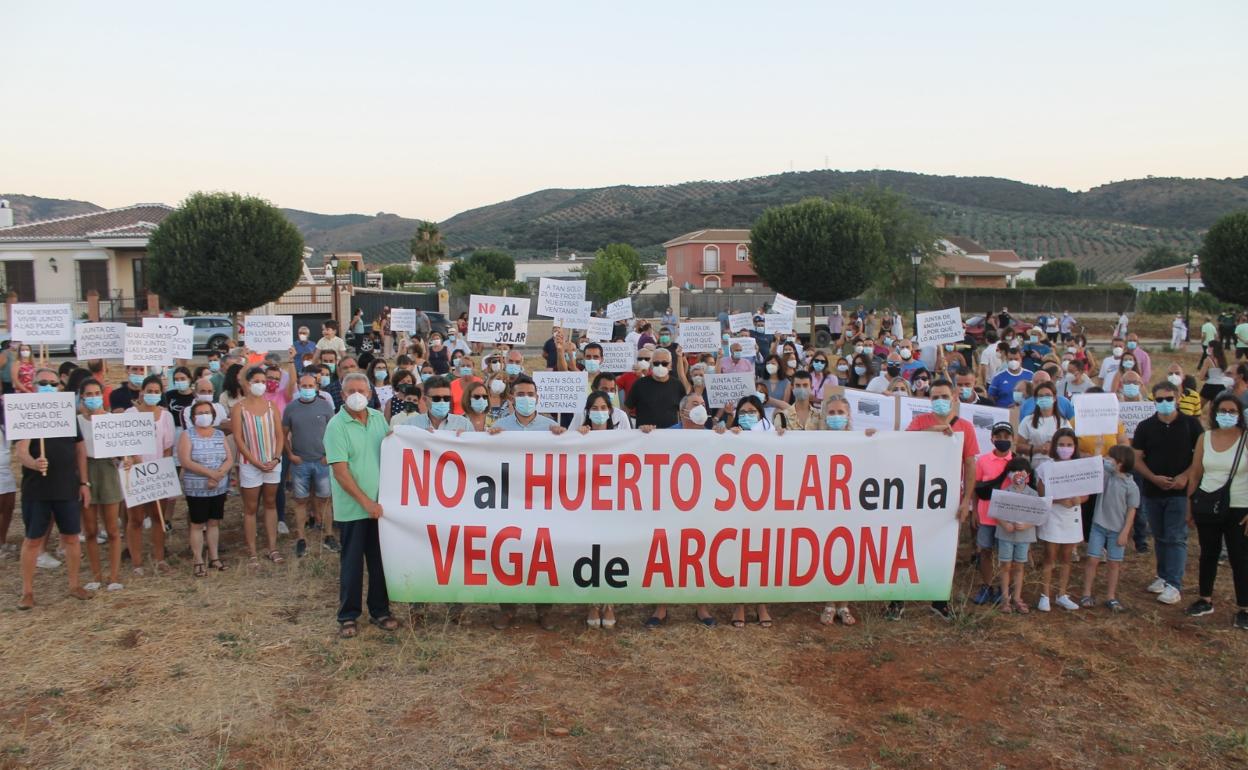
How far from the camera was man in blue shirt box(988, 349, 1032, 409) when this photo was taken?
10211mm

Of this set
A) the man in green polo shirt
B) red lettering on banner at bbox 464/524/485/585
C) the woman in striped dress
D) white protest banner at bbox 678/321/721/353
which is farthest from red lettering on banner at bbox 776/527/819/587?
white protest banner at bbox 678/321/721/353

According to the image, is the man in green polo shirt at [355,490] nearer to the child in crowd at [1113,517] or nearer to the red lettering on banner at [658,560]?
the red lettering on banner at [658,560]

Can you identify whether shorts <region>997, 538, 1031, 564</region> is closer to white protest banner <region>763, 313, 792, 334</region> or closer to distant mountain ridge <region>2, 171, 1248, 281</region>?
white protest banner <region>763, 313, 792, 334</region>

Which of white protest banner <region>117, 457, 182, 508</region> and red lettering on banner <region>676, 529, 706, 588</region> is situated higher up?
white protest banner <region>117, 457, 182, 508</region>

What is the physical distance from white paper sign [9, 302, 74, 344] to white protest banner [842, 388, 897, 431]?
28.8 ft

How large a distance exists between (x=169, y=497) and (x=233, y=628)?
1.96 metres

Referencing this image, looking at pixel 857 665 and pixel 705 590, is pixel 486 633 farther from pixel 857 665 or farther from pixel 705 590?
pixel 857 665

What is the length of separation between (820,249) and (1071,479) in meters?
30.2

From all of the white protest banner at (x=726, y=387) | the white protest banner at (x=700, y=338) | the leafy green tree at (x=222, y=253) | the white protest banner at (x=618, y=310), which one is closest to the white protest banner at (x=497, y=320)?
the white protest banner at (x=700, y=338)

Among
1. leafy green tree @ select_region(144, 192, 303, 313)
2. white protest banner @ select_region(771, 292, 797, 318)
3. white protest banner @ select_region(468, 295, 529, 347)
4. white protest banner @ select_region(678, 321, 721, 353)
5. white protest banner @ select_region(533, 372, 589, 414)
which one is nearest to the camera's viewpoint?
white protest banner @ select_region(533, 372, 589, 414)

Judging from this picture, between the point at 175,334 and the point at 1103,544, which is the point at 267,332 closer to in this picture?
the point at 175,334

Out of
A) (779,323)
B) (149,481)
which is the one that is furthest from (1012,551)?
(779,323)

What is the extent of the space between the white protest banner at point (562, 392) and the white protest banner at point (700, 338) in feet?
13.3

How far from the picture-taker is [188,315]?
108 ft
